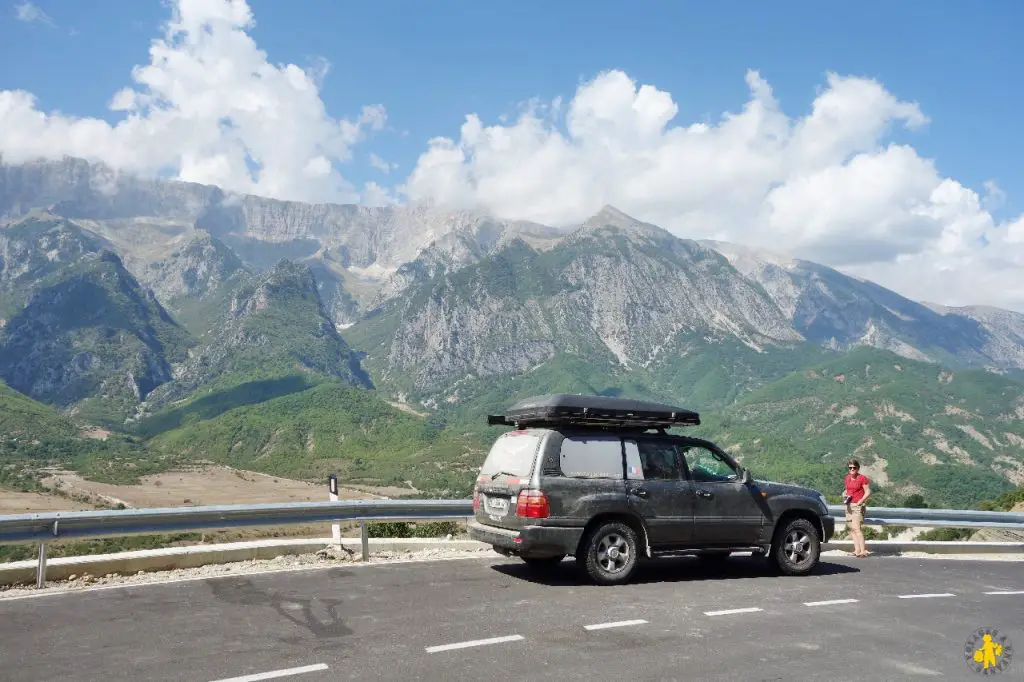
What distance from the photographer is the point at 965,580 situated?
1241 centimetres

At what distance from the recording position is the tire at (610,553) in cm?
1054

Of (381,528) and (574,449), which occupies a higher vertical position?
(574,449)

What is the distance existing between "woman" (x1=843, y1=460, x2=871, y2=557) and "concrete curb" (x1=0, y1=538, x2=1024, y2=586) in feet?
1.87

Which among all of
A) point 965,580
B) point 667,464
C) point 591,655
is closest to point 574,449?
point 667,464

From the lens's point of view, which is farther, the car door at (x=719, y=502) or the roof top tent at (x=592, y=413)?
the car door at (x=719, y=502)

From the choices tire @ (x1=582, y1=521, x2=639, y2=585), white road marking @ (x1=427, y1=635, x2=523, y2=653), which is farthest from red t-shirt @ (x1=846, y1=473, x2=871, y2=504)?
white road marking @ (x1=427, y1=635, x2=523, y2=653)

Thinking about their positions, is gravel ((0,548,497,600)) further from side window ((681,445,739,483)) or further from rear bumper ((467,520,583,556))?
side window ((681,445,739,483))

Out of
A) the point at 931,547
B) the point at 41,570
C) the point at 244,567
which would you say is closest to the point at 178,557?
the point at 244,567

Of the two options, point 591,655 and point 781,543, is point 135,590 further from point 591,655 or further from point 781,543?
point 781,543

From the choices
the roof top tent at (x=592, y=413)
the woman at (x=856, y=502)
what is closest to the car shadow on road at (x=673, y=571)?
the woman at (x=856, y=502)

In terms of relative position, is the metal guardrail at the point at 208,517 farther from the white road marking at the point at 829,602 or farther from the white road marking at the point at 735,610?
the white road marking at the point at 829,602

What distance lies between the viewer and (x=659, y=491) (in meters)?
10.9

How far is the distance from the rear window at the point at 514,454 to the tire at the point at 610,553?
4.27ft

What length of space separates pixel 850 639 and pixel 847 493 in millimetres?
7431
